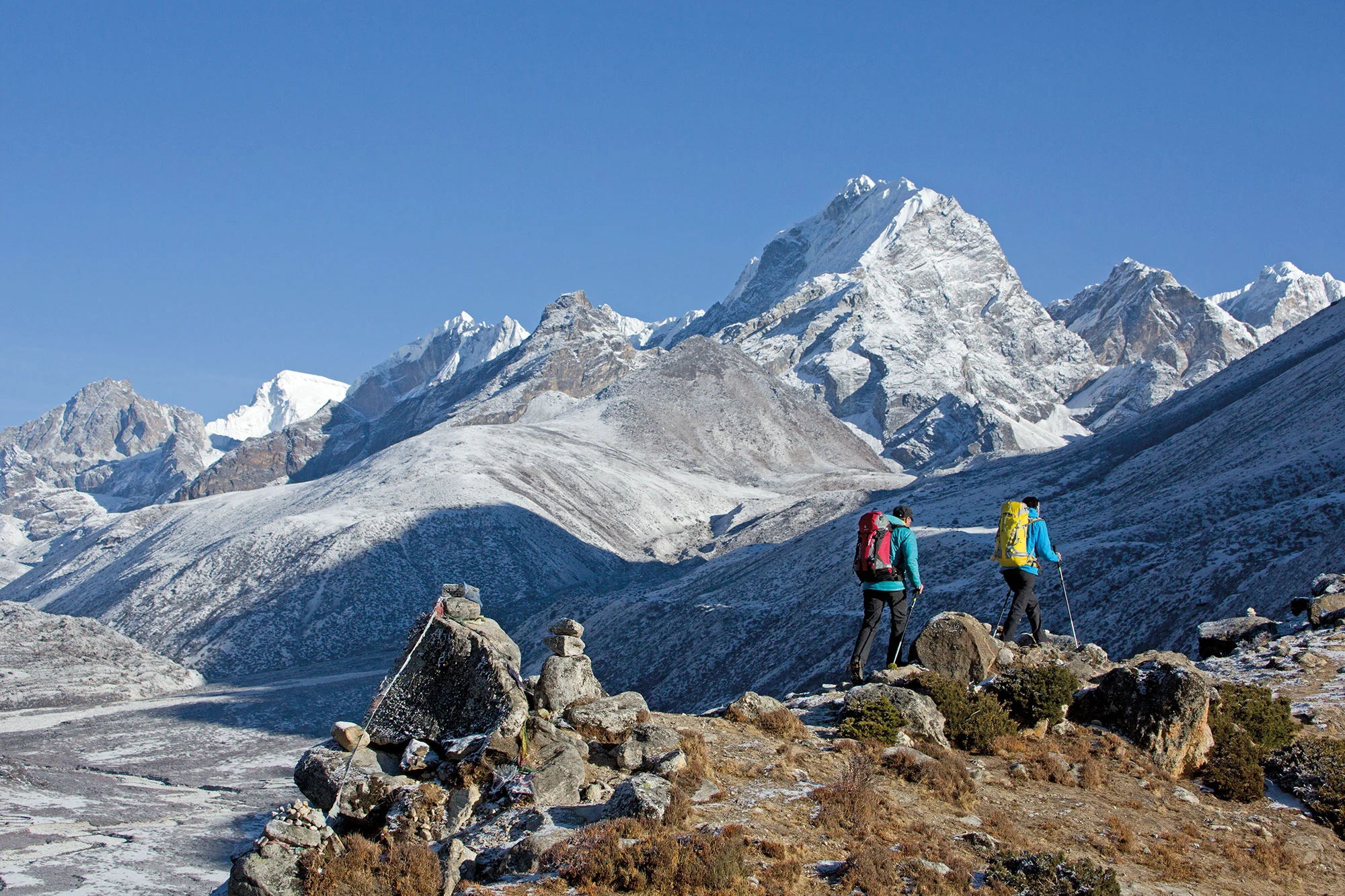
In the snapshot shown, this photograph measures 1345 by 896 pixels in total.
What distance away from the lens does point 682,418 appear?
173750 mm

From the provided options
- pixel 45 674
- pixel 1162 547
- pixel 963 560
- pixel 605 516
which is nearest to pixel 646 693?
pixel 963 560

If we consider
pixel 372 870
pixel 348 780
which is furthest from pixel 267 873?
pixel 348 780

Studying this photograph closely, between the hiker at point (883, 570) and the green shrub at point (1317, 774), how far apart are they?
5031 mm

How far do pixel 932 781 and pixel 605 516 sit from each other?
367 feet

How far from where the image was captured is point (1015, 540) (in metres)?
16.8

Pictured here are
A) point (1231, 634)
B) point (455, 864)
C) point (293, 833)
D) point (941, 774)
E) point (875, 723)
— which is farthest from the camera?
point (1231, 634)

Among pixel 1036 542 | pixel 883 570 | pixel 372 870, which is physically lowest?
pixel 372 870

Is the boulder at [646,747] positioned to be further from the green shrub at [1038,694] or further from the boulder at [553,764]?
the green shrub at [1038,694]

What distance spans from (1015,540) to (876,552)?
3488mm

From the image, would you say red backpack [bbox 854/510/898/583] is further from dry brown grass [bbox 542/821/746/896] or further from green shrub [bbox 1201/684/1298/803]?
dry brown grass [bbox 542/821/746/896]

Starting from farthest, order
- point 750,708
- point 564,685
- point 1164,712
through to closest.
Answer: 1. point 750,708
2. point 564,685
3. point 1164,712

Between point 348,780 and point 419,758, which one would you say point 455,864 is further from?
point 419,758

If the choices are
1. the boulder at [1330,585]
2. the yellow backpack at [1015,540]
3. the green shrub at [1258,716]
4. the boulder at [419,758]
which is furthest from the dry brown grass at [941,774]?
the boulder at [1330,585]

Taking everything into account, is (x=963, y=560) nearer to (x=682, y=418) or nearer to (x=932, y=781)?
(x=932, y=781)
